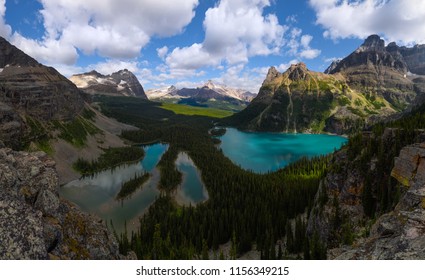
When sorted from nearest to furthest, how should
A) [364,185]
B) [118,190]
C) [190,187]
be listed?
[364,185] < [118,190] < [190,187]

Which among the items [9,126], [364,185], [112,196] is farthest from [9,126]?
[364,185]

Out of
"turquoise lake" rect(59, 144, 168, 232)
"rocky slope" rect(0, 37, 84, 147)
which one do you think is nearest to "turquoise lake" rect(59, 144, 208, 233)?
"turquoise lake" rect(59, 144, 168, 232)

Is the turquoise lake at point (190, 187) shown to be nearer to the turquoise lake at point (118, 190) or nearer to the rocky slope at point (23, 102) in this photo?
the turquoise lake at point (118, 190)

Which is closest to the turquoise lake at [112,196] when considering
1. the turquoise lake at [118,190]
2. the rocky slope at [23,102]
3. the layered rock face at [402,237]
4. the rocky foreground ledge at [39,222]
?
the turquoise lake at [118,190]

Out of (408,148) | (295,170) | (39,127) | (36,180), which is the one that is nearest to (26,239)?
(36,180)

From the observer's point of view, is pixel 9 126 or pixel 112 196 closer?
pixel 112 196

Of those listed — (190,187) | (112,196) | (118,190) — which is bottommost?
(112,196)

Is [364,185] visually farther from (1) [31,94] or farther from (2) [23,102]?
(1) [31,94]

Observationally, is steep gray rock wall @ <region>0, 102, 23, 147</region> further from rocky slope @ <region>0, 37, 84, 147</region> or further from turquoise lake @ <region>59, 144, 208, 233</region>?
turquoise lake @ <region>59, 144, 208, 233</region>
